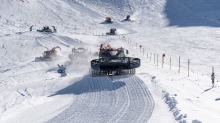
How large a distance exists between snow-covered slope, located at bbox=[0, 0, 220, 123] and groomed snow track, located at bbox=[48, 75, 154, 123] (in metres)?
0.04

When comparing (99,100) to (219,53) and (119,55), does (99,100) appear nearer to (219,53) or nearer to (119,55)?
(119,55)

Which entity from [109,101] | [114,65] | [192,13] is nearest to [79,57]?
[114,65]

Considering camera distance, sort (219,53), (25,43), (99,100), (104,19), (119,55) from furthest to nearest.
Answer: (104,19), (25,43), (219,53), (119,55), (99,100)

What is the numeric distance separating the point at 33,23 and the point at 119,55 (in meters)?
33.0

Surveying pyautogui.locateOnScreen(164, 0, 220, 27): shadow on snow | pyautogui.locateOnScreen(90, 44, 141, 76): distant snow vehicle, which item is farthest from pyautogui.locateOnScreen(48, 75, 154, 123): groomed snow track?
pyautogui.locateOnScreen(164, 0, 220, 27): shadow on snow

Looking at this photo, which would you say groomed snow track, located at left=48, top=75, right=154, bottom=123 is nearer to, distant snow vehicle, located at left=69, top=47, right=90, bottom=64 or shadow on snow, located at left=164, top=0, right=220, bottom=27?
distant snow vehicle, located at left=69, top=47, right=90, bottom=64

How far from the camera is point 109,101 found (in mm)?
14773

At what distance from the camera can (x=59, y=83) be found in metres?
20.4

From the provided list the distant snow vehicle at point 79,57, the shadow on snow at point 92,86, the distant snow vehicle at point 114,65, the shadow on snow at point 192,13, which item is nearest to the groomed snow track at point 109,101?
the shadow on snow at point 92,86

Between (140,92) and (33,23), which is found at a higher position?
(33,23)

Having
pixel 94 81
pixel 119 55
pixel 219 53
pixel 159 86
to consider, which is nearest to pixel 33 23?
pixel 219 53

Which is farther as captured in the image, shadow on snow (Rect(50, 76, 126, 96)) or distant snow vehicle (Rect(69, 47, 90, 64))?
distant snow vehicle (Rect(69, 47, 90, 64))

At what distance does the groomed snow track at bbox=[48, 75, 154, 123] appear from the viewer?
12453 mm

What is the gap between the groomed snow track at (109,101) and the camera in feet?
40.9
